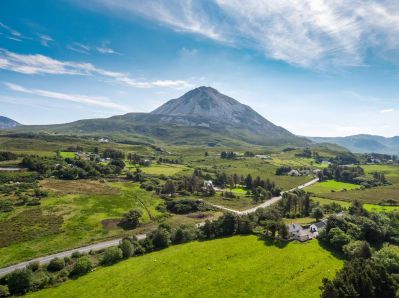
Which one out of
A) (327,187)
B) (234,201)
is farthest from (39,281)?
(327,187)

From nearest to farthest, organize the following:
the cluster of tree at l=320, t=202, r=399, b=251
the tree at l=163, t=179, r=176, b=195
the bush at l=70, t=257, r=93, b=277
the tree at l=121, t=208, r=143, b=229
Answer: the bush at l=70, t=257, r=93, b=277 < the cluster of tree at l=320, t=202, r=399, b=251 < the tree at l=121, t=208, r=143, b=229 < the tree at l=163, t=179, r=176, b=195

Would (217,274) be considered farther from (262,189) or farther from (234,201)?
(262,189)

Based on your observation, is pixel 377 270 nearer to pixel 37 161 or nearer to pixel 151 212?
pixel 151 212

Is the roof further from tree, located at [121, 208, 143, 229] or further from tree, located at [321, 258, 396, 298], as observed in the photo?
tree, located at [121, 208, 143, 229]

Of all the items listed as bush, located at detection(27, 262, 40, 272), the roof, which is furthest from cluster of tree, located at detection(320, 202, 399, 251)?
bush, located at detection(27, 262, 40, 272)

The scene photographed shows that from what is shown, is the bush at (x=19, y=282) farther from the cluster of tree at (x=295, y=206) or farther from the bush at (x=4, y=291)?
the cluster of tree at (x=295, y=206)

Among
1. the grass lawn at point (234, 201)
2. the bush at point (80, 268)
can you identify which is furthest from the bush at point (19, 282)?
the grass lawn at point (234, 201)

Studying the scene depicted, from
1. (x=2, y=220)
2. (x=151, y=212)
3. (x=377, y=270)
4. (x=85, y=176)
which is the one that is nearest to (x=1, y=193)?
(x=2, y=220)
